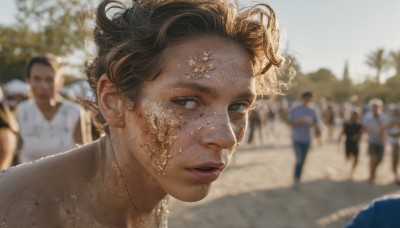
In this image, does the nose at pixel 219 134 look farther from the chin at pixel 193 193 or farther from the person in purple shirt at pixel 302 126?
the person in purple shirt at pixel 302 126

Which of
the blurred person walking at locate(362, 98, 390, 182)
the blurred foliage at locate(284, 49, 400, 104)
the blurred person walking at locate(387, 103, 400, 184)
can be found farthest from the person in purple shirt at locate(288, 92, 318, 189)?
the blurred foliage at locate(284, 49, 400, 104)

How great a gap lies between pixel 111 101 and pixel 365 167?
12827 mm

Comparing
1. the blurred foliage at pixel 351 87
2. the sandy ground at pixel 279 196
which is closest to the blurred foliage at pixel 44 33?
the sandy ground at pixel 279 196

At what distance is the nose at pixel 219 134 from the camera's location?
4.80ft

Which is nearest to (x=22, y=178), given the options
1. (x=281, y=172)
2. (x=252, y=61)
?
(x=252, y=61)

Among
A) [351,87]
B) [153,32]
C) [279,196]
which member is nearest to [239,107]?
[153,32]

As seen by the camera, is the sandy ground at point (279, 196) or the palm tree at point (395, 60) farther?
the palm tree at point (395, 60)

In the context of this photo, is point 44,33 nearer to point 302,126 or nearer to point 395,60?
point 302,126

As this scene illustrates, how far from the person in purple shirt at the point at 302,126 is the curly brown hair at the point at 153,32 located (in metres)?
6.52

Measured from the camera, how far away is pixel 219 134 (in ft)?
4.84

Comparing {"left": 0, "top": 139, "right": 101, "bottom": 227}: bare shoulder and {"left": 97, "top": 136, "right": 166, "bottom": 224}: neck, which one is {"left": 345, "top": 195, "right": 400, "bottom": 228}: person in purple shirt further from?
{"left": 0, "top": 139, "right": 101, "bottom": 227}: bare shoulder

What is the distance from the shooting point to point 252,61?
5.87 feet

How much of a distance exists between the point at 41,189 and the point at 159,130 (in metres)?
0.51

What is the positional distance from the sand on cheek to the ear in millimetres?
104
